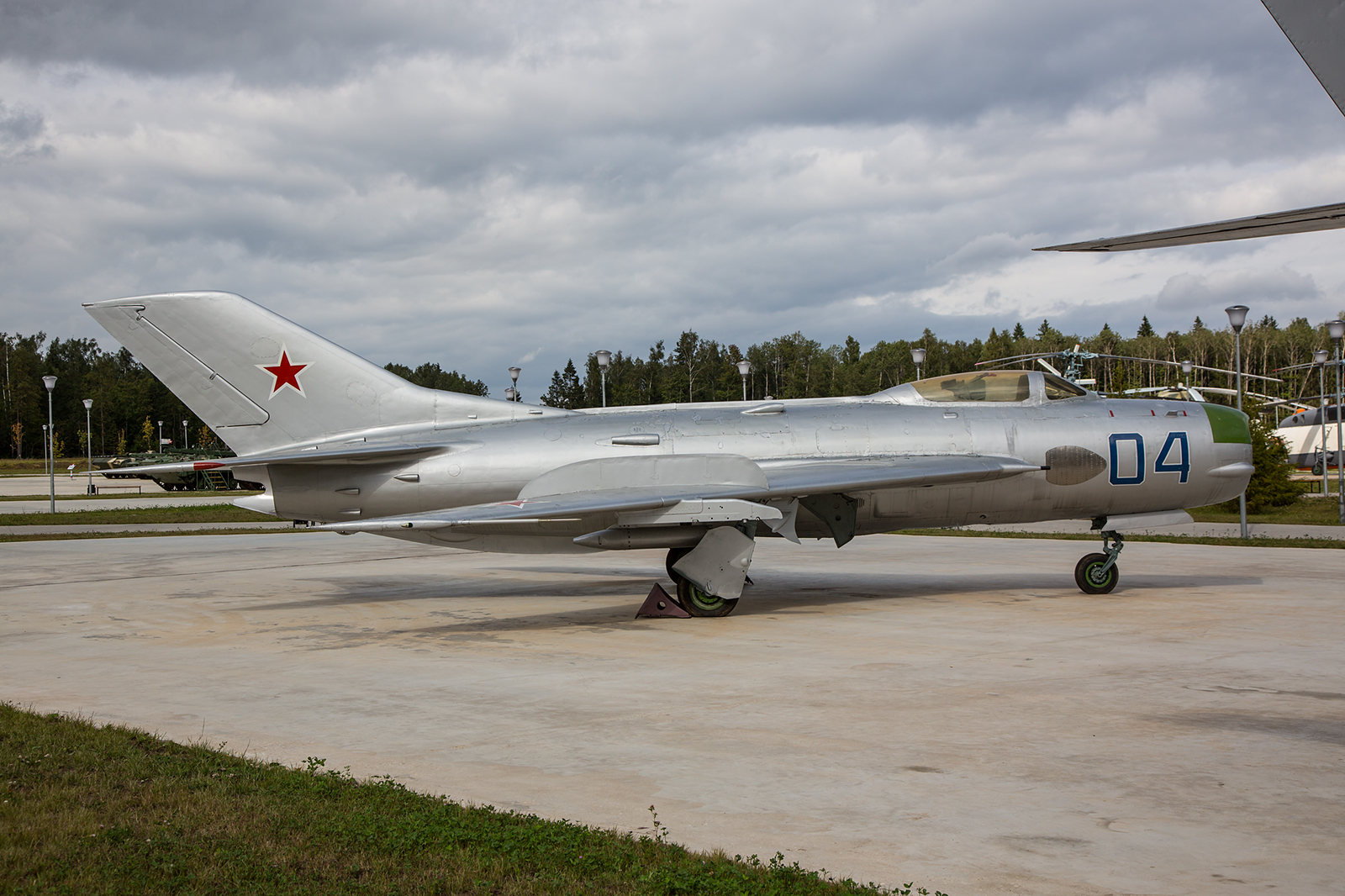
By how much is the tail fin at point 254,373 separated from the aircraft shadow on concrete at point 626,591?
2.74m

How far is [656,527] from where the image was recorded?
38.8 ft

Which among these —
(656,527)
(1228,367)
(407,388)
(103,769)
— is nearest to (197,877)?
(103,769)

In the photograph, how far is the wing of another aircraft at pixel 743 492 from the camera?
35.6 ft

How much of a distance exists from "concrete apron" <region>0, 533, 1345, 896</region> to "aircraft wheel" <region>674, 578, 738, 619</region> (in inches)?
10.4

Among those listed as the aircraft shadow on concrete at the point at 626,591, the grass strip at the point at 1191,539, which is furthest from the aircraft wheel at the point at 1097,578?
the grass strip at the point at 1191,539

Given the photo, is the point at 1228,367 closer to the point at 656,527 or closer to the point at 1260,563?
the point at 1260,563

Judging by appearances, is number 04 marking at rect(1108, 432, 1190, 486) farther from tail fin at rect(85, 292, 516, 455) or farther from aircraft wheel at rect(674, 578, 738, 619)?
tail fin at rect(85, 292, 516, 455)

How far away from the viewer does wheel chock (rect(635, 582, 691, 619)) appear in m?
12.4

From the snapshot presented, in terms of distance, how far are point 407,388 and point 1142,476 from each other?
417 inches

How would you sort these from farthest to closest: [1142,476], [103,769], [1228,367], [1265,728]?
[1228,367] → [1142,476] → [1265,728] → [103,769]

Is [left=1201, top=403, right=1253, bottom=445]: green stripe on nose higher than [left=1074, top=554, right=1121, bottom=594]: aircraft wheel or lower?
higher

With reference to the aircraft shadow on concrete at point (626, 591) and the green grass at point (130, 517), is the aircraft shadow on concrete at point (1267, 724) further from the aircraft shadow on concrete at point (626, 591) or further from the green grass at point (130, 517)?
the green grass at point (130, 517)

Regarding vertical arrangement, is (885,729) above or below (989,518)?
below

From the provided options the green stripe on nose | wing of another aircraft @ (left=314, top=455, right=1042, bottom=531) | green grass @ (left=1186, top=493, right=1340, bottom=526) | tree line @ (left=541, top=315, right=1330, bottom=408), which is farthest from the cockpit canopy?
tree line @ (left=541, top=315, right=1330, bottom=408)
